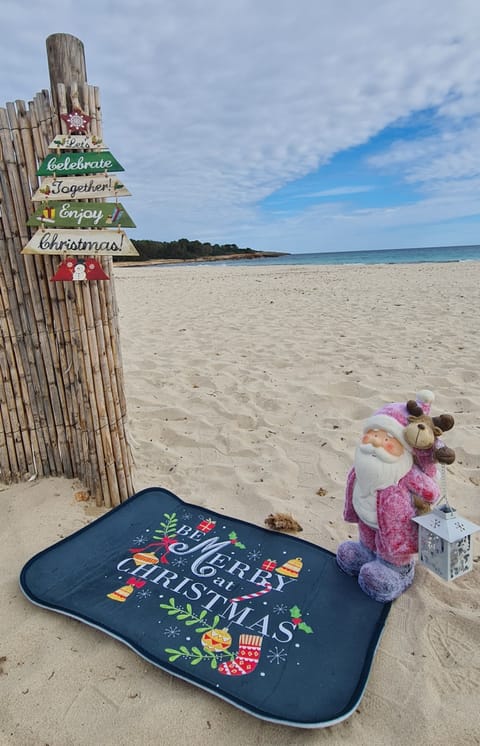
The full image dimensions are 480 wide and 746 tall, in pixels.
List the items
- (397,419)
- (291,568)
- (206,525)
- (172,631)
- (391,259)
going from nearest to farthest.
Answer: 1. (172,631)
2. (397,419)
3. (291,568)
4. (206,525)
5. (391,259)

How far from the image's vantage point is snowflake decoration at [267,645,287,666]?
5.49 ft

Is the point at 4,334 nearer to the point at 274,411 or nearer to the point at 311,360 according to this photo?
the point at 274,411

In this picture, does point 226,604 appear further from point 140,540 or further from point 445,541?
point 445,541

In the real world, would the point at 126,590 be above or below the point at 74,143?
below

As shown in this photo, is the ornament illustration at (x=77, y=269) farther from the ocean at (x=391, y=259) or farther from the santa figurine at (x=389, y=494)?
the ocean at (x=391, y=259)

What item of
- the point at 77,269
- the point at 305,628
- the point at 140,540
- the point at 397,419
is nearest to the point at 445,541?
the point at 397,419

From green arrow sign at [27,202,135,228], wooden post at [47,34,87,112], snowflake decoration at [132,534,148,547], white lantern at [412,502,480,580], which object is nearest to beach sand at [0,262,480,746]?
white lantern at [412,502,480,580]

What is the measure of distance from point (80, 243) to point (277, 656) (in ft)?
6.74

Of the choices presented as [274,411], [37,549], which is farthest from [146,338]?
[37,549]

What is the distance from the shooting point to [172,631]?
1803 mm

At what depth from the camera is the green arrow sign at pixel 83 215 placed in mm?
2334

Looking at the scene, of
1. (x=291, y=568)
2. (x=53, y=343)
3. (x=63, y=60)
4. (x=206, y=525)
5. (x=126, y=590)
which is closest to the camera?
(x=126, y=590)

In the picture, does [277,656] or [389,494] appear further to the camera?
[389,494]

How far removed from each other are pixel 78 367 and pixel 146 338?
408 cm
